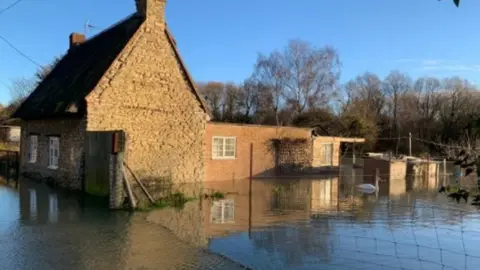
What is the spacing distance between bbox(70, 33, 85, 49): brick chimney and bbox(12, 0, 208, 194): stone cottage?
4.64 metres

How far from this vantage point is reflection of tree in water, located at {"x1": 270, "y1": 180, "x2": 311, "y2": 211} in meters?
14.6

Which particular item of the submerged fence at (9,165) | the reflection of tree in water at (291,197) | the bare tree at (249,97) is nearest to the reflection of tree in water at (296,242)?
the reflection of tree in water at (291,197)

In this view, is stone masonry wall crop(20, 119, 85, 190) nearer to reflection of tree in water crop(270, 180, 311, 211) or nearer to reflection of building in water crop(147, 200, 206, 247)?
reflection of building in water crop(147, 200, 206, 247)

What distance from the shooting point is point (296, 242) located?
9547 millimetres

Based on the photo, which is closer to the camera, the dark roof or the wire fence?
the wire fence

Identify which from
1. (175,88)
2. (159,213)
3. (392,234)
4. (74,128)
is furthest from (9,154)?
(392,234)

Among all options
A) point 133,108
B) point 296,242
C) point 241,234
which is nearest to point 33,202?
point 133,108

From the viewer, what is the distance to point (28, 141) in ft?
75.1

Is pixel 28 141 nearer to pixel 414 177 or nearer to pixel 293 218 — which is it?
pixel 293 218

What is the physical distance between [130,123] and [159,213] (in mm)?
6515

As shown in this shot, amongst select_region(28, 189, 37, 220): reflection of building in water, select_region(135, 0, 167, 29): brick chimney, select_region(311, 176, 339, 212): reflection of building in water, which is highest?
select_region(135, 0, 167, 29): brick chimney

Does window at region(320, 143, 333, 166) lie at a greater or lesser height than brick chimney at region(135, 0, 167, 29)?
lesser

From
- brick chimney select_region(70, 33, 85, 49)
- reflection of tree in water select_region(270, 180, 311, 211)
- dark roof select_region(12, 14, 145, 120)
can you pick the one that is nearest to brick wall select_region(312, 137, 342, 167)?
reflection of tree in water select_region(270, 180, 311, 211)

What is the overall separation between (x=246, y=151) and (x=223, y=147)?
1.65 metres
